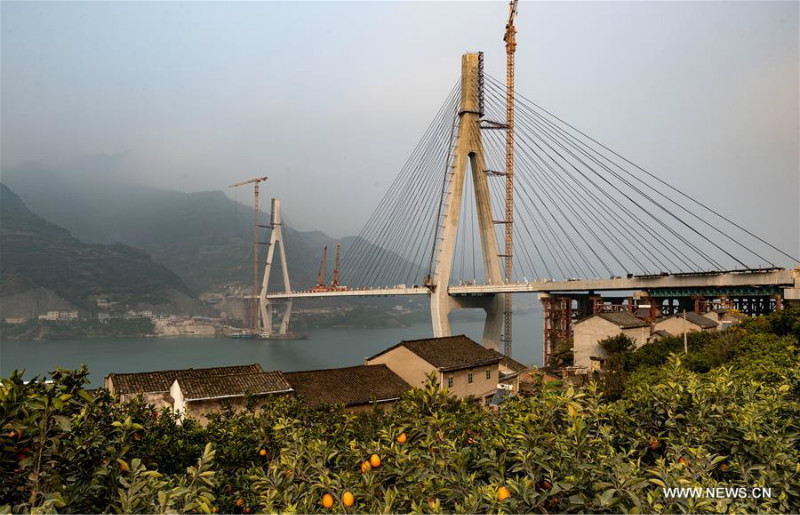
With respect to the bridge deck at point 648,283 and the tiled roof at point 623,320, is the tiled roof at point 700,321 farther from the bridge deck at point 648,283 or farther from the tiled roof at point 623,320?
the tiled roof at point 623,320

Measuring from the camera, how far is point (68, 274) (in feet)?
337

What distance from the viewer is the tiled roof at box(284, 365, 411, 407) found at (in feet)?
55.6

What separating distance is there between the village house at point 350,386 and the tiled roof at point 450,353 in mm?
1403

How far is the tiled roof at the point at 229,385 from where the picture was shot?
14562mm

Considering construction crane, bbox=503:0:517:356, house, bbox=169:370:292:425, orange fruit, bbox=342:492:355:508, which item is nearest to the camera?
orange fruit, bbox=342:492:355:508

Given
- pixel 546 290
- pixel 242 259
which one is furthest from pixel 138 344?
pixel 242 259

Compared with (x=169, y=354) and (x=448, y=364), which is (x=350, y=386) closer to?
(x=448, y=364)

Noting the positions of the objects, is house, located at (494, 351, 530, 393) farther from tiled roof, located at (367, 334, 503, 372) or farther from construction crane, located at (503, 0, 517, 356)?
construction crane, located at (503, 0, 517, 356)

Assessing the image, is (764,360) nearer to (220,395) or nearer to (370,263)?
(220,395)

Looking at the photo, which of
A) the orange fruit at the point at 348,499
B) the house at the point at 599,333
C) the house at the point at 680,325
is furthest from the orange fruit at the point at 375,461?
the house at the point at 680,325

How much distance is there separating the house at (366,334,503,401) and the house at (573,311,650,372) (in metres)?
6.81

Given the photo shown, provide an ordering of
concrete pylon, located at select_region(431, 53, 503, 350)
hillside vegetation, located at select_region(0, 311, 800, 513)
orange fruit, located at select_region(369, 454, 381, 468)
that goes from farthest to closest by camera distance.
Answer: concrete pylon, located at select_region(431, 53, 503, 350)
orange fruit, located at select_region(369, 454, 381, 468)
hillside vegetation, located at select_region(0, 311, 800, 513)

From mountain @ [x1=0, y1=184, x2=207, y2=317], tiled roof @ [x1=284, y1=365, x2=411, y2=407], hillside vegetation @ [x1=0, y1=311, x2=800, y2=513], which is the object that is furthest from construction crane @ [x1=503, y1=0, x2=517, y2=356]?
mountain @ [x1=0, y1=184, x2=207, y2=317]

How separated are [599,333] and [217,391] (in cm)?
2012
